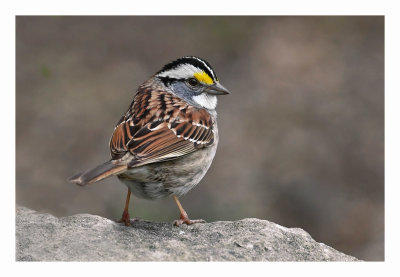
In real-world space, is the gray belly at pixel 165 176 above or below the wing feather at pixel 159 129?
below

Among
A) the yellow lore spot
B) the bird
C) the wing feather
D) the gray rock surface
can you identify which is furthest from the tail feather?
the yellow lore spot

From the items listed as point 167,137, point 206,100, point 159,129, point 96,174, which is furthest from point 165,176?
point 206,100

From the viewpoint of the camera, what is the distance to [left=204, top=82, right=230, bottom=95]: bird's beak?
7.23 m

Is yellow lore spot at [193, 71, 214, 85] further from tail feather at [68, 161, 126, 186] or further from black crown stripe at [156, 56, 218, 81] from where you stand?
tail feather at [68, 161, 126, 186]

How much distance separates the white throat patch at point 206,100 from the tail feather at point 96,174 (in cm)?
178

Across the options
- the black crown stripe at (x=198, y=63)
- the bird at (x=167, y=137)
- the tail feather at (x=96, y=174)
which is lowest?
the tail feather at (x=96, y=174)

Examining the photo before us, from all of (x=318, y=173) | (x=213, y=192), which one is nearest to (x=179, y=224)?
(x=213, y=192)

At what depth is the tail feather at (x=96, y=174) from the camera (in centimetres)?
534

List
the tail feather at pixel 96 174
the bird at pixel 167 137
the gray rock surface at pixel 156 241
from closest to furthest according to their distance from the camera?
the tail feather at pixel 96 174
the gray rock surface at pixel 156 241
the bird at pixel 167 137

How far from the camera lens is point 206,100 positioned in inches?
290

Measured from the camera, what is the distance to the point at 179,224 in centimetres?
675

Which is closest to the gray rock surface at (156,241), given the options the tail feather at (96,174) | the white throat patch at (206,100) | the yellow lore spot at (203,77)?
the tail feather at (96,174)

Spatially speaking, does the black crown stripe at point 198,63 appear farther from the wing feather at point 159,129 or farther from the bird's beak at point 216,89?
the wing feather at point 159,129

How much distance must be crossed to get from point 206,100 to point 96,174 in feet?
7.33
